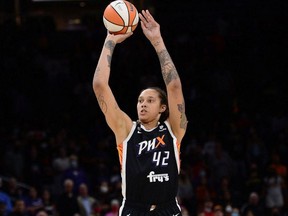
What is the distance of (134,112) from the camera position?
1988 centimetres

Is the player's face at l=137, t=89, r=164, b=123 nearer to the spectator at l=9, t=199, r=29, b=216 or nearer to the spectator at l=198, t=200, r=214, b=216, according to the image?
the spectator at l=9, t=199, r=29, b=216

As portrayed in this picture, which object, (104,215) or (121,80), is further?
(121,80)

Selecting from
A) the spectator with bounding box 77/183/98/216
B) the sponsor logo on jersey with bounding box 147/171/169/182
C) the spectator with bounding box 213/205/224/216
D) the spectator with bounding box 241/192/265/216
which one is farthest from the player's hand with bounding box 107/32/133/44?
the spectator with bounding box 241/192/265/216

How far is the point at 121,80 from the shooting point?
807 inches

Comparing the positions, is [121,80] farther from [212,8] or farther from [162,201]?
[162,201]

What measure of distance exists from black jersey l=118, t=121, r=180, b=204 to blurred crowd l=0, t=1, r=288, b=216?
802cm

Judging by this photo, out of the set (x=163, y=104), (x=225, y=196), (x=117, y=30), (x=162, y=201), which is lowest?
(x=225, y=196)

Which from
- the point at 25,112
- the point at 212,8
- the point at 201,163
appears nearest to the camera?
the point at 201,163

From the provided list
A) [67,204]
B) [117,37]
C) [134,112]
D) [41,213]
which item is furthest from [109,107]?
[134,112]

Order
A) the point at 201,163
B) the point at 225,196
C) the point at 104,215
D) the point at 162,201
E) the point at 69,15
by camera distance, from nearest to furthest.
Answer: the point at 162,201 → the point at 104,215 → the point at 225,196 → the point at 201,163 → the point at 69,15

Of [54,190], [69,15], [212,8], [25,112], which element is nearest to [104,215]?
[54,190]

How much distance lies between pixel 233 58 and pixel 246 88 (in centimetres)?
133

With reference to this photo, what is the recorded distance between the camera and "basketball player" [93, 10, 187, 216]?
650 cm

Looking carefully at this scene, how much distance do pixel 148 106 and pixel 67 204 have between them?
8.75 m
